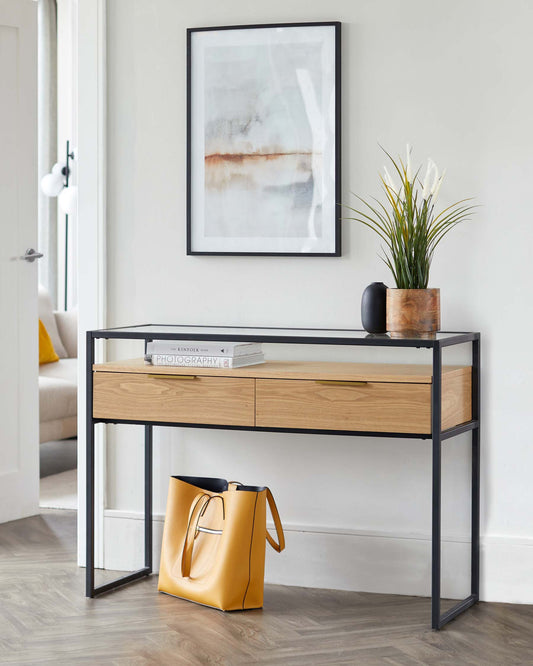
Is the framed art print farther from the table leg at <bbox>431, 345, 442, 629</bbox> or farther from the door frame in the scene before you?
the table leg at <bbox>431, 345, 442, 629</bbox>

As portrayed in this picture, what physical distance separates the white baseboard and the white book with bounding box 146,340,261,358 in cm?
67

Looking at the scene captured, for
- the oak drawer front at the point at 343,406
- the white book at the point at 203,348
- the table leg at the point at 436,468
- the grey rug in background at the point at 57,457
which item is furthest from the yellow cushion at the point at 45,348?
the table leg at the point at 436,468

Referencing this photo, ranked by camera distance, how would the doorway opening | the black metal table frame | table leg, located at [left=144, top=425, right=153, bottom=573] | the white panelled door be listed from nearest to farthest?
the black metal table frame → table leg, located at [left=144, top=425, right=153, bottom=573] → the white panelled door → the doorway opening

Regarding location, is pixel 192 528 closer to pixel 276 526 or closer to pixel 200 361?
pixel 276 526

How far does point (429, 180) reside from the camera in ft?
10.8

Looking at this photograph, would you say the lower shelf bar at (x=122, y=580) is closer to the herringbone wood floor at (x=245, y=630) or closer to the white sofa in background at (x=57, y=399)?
the herringbone wood floor at (x=245, y=630)

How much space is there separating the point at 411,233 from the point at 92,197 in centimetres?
117

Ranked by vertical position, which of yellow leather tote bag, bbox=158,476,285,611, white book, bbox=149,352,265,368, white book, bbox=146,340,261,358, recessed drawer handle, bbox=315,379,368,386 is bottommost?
yellow leather tote bag, bbox=158,476,285,611

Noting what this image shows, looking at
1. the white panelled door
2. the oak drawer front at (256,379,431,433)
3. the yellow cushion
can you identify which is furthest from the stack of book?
the yellow cushion

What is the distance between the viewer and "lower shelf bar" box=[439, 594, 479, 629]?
298 centimetres

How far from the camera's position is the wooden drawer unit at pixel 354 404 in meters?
2.86

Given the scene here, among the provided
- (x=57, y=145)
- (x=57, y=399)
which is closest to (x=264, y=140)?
(x=57, y=399)

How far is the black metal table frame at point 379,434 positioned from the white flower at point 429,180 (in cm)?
43

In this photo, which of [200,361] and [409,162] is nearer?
[200,361]
